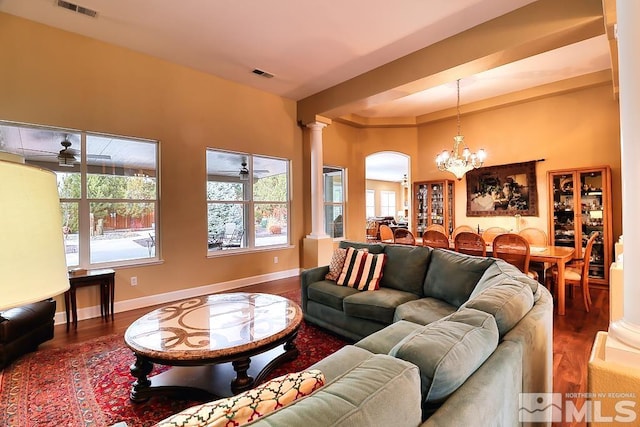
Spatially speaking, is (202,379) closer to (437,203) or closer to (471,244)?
(471,244)

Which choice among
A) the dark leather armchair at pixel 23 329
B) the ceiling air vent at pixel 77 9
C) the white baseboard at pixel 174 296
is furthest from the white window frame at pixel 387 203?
the dark leather armchair at pixel 23 329

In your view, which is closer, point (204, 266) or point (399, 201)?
point (204, 266)

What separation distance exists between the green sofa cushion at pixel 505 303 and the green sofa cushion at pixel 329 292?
1529mm

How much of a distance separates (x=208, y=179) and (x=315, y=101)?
2.40 meters

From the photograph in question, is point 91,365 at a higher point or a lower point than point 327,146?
lower

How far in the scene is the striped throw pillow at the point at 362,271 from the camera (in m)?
3.07

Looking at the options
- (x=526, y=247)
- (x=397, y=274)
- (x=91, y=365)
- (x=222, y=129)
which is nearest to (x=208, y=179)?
(x=222, y=129)

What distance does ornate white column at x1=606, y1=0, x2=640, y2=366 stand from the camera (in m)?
1.12

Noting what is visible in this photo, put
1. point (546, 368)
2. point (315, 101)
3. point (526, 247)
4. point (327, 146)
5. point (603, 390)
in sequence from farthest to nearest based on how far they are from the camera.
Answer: point (327, 146), point (315, 101), point (526, 247), point (546, 368), point (603, 390)

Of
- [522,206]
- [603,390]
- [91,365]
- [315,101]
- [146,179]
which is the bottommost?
[91,365]

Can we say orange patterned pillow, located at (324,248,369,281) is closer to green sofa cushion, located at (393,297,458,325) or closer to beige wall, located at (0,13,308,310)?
green sofa cushion, located at (393,297,458,325)

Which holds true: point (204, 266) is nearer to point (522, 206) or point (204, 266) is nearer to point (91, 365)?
point (91, 365)

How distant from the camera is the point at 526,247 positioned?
3.67 meters

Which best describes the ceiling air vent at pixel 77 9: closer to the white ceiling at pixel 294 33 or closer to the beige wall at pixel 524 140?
the white ceiling at pixel 294 33
